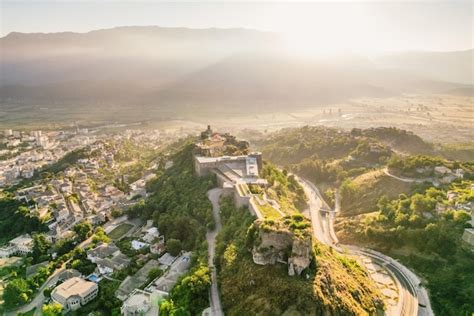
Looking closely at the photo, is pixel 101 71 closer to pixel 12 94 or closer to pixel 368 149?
pixel 12 94

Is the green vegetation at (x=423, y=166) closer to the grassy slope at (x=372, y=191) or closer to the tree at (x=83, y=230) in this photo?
the grassy slope at (x=372, y=191)

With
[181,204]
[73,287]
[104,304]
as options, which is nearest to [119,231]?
[181,204]

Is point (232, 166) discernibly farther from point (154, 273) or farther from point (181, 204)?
point (154, 273)

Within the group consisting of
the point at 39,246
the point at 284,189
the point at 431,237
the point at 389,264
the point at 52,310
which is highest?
the point at 284,189

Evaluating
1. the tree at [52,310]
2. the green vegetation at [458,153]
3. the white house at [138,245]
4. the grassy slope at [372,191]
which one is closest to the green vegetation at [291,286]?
the white house at [138,245]

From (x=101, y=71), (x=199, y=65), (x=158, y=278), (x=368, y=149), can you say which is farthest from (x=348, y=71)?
(x=158, y=278)

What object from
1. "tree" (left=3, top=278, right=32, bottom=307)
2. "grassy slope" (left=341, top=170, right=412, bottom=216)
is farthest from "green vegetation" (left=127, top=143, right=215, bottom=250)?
"grassy slope" (left=341, top=170, right=412, bottom=216)
